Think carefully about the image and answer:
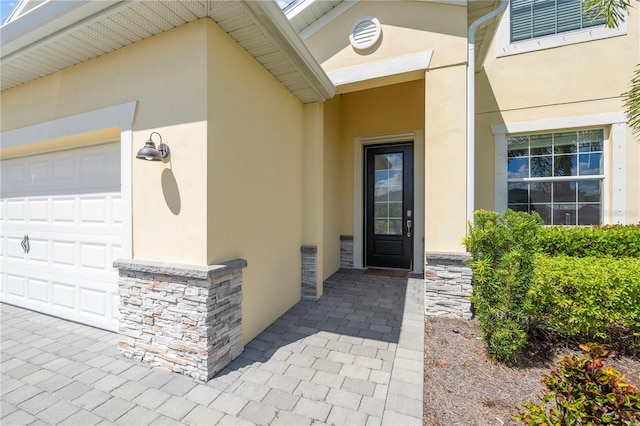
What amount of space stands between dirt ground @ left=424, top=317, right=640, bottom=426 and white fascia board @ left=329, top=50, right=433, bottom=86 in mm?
3725

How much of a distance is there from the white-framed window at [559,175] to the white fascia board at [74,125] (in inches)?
251

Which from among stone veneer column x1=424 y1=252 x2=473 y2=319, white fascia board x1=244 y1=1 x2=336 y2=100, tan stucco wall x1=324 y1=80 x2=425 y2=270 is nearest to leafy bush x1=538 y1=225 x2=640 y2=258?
stone veneer column x1=424 y1=252 x2=473 y2=319

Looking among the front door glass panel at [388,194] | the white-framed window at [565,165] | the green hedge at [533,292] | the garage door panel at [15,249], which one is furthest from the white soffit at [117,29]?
the white-framed window at [565,165]

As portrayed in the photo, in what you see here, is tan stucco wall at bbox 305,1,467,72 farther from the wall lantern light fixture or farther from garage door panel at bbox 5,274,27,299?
garage door panel at bbox 5,274,27,299

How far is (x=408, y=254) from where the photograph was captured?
622 centimetres

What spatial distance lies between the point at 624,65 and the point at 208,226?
283 inches

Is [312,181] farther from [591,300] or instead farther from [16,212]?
[16,212]

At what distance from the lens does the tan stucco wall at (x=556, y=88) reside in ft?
15.4

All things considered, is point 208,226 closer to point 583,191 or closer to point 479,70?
point 479,70

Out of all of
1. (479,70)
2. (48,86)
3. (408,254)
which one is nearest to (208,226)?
(48,86)

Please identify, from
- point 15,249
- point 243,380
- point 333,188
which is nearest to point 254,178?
point 243,380

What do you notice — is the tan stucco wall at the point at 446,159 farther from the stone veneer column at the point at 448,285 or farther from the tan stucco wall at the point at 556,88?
the tan stucco wall at the point at 556,88

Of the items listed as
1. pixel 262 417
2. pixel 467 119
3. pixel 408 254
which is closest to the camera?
pixel 262 417

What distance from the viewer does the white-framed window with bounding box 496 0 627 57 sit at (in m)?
4.90
